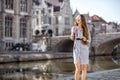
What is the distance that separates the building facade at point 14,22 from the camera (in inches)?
1259

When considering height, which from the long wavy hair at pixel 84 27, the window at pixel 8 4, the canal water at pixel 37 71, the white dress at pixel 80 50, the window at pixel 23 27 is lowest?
the canal water at pixel 37 71

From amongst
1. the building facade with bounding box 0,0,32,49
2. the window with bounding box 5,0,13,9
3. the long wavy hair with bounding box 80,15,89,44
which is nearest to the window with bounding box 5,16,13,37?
the building facade with bounding box 0,0,32,49

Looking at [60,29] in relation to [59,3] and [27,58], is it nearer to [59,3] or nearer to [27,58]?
[59,3]

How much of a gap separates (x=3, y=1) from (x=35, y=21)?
20840 millimetres

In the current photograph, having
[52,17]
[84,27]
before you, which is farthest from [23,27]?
[84,27]

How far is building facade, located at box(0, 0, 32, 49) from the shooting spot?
105 feet

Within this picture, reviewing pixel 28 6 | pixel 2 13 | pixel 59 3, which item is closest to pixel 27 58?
pixel 2 13

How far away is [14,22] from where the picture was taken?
1325 inches

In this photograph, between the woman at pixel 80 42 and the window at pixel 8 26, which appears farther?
the window at pixel 8 26

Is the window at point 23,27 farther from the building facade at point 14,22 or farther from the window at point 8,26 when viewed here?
the window at point 8,26

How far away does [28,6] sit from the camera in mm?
35625

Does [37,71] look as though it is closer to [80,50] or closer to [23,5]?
[80,50]

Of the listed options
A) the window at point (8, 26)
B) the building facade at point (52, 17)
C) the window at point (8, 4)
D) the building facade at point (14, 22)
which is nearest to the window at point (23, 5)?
the building facade at point (14, 22)

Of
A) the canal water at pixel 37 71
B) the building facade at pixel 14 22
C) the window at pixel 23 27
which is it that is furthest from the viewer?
the window at pixel 23 27
